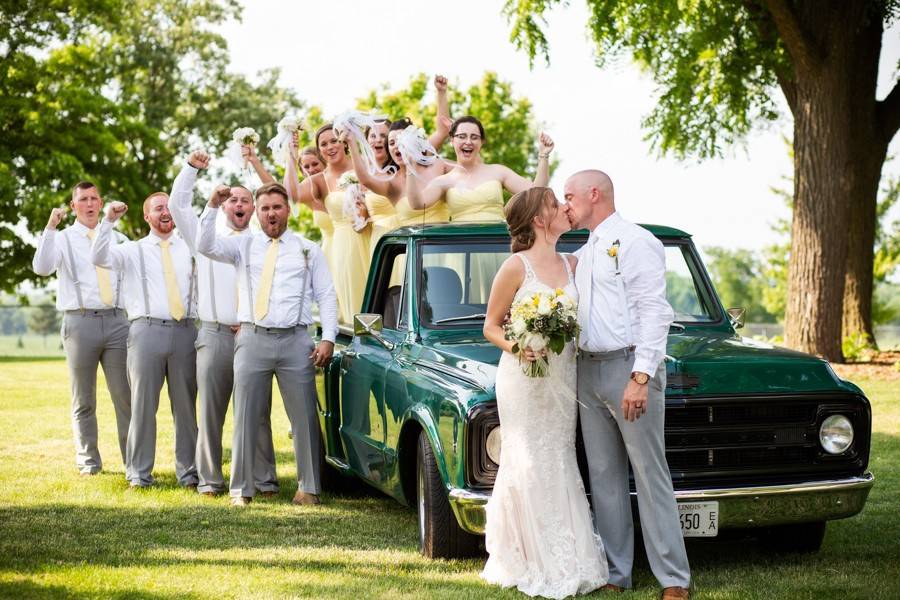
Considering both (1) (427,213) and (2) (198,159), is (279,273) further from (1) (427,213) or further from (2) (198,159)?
(1) (427,213)

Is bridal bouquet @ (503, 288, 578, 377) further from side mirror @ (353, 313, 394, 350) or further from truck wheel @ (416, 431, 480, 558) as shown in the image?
side mirror @ (353, 313, 394, 350)

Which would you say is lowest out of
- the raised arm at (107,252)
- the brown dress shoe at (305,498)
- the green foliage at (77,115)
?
the brown dress shoe at (305,498)

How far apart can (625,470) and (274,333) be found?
3.62 metres

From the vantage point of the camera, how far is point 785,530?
695 cm

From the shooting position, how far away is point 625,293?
5.70m

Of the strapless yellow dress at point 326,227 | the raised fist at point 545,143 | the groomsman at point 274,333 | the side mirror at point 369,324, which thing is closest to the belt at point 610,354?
the side mirror at point 369,324

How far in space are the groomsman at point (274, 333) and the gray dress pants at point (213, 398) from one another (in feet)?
1.24

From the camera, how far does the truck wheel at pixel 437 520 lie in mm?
6383

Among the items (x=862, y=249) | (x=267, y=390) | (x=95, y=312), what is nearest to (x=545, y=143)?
(x=267, y=390)

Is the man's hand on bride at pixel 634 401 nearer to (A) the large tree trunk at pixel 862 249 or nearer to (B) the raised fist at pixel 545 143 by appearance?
(B) the raised fist at pixel 545 143

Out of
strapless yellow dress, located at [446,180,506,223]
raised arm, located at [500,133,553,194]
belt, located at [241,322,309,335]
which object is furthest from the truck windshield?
strapless yellow dress, located at [446,180,506,223]

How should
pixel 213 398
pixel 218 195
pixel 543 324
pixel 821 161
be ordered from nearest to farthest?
pixel 543 324 < pixel 218 195 < pixel 213 398 < pixel 821 161

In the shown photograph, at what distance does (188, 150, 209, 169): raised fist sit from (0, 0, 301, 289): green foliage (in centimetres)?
2754

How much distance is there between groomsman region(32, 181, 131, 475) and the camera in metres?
10.5
